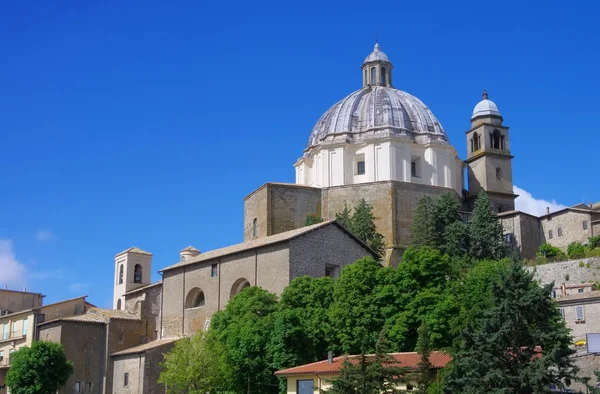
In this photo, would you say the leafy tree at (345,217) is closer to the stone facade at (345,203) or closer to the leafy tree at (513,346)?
the stone facade at (345,203)

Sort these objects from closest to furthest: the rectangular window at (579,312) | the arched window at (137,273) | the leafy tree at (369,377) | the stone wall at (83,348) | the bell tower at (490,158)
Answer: the leafy tree at (369,377) < the rectangular window at (579,312) < the stone wall at (83,348) < the arched window at (137,273) < the bell tower at (490,158)

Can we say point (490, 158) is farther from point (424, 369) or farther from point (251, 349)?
point (424, 369)

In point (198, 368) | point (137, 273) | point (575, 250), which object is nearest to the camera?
point (198, 368)

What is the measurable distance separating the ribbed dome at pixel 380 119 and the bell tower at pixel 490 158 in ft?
15.0

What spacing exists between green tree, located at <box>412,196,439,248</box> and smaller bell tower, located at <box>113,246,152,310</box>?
21.8 meters

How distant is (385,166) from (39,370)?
30069 mm

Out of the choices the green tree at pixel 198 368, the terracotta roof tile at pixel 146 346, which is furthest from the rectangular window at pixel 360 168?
the green tree at pixel 198 368

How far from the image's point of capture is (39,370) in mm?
50406

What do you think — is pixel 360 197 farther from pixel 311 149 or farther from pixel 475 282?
pixel 475 282

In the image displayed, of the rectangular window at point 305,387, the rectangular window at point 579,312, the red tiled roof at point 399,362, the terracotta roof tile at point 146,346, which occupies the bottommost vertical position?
the rectangular window at point 305,387

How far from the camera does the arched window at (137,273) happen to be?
231 feet

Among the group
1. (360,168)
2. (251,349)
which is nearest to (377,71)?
(360,168)

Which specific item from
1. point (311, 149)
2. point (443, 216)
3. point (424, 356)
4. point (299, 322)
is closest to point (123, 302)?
point (311, 149)

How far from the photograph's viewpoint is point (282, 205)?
65750 mm
